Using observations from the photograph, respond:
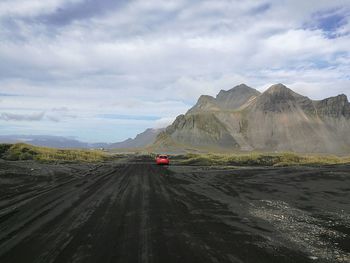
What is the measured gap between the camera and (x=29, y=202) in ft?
57.1

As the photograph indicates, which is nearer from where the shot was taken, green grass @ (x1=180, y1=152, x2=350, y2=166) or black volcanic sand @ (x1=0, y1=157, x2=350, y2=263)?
black volcanic sand @ (x1=0, y1=157, x2=350, y2=263)

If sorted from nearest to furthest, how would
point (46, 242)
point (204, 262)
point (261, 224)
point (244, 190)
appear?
point (204, 262) < point (46, 242) < point (261, 224) < point (244, 190)

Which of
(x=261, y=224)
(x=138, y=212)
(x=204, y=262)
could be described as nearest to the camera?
(x=204, y=262)

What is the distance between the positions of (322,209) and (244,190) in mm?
6832

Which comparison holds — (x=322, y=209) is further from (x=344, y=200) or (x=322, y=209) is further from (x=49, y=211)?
(x=49, y=211)

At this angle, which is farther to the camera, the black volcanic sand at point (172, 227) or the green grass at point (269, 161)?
the green grass at point (269, 161)

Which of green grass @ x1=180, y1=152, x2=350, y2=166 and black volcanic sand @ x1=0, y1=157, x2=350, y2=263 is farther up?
green grass @ x1=180, y1=152, x2=350, y2=166

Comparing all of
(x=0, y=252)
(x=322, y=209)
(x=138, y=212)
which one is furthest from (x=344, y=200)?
(x=0, y=252)

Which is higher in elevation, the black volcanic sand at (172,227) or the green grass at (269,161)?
the green grass at (269,161)

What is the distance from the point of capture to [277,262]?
27.2 feet

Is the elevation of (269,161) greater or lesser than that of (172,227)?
greater

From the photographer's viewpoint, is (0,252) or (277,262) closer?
(277,262)

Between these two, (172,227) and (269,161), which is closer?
(172,227)

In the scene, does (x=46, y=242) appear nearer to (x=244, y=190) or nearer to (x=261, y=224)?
(x=261, y=224)
